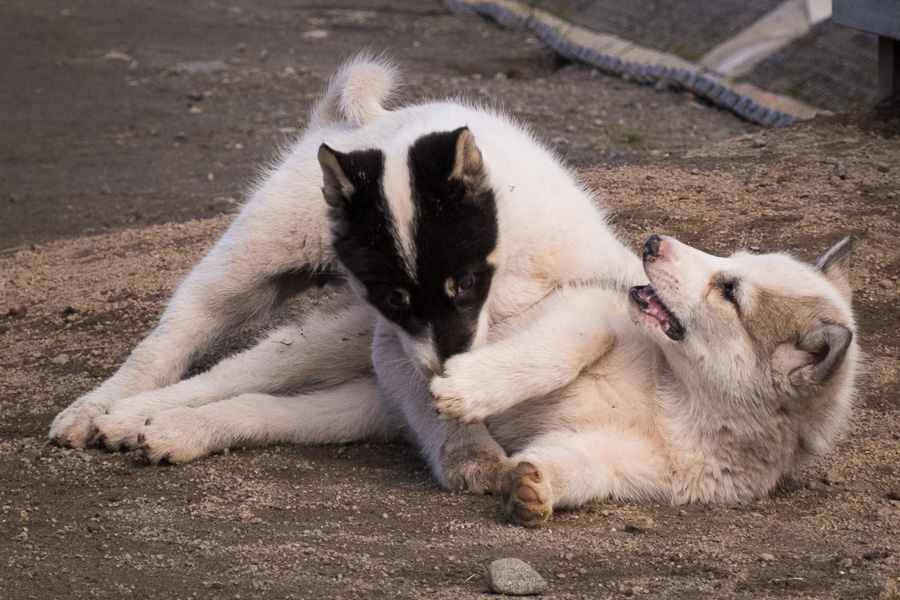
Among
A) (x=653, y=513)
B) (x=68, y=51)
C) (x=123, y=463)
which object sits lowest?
(x=123, y=463)

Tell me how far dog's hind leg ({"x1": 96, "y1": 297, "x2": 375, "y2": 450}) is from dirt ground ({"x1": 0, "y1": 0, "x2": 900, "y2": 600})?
0.51m

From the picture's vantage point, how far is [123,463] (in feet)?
13.7

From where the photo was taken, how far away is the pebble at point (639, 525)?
3383 mm

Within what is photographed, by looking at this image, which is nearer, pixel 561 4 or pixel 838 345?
pixel 838 345

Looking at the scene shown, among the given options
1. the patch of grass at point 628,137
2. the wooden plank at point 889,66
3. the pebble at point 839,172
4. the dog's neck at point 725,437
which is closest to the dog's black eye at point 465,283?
the dog's neck at point 725,437

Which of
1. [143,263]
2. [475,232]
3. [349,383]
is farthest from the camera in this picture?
[143,263]

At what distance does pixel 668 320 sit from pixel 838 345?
0.65 m

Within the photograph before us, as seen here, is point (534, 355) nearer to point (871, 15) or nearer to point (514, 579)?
point (514, 579)

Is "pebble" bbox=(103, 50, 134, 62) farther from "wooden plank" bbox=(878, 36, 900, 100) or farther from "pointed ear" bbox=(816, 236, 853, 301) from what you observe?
"pointed ear" bbox=(816, 236, 853, 301)

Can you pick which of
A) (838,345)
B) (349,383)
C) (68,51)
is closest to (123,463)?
(349,383)

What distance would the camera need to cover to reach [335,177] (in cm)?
380

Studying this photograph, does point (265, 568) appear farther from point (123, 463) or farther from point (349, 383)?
point (349, 383)

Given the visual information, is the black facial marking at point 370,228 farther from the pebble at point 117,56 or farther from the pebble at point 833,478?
the pebble at point 117,56

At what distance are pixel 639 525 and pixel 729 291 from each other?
0.96 meters
